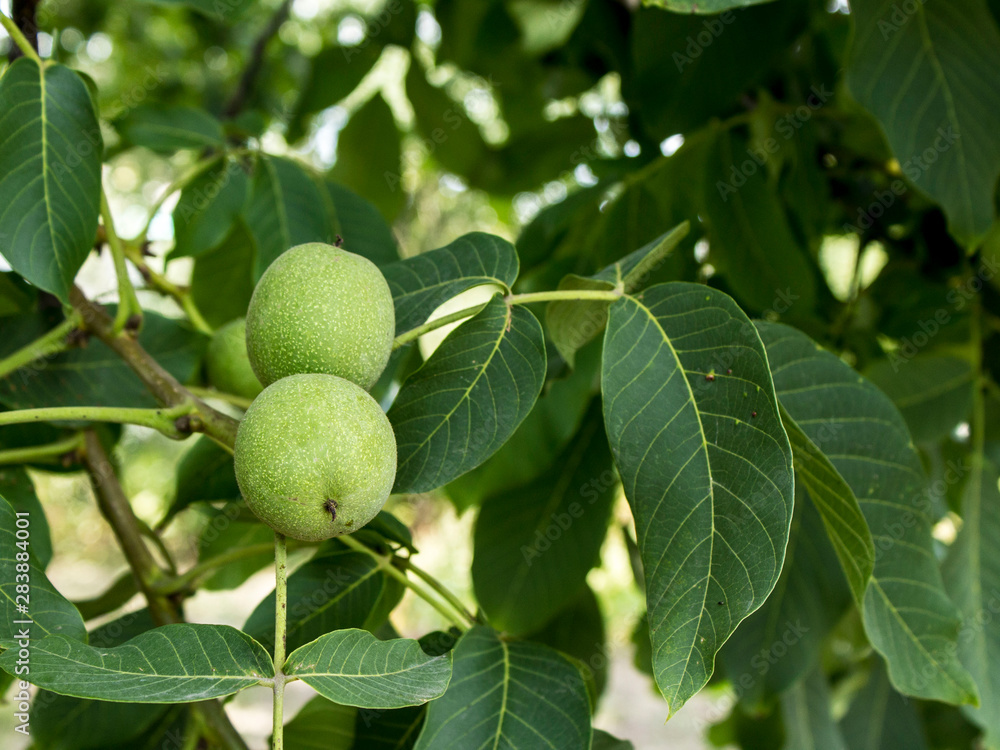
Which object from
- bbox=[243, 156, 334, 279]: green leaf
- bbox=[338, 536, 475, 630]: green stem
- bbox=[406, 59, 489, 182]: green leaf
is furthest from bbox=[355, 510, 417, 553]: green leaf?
bbox=[406, 59, 489, 182]: green leaf

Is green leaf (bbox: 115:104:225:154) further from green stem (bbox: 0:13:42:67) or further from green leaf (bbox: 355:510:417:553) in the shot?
green leaf (bbox: 355:510:417:553)

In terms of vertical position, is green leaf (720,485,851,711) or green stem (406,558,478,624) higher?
green stem (406,558,478,624)

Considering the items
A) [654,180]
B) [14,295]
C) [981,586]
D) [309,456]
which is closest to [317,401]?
[309,456]

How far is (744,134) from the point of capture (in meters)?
1.34

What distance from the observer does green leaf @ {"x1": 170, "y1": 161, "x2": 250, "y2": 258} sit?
3.52ft

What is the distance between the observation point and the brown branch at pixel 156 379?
64cm

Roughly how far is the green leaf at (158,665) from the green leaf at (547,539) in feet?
1.89

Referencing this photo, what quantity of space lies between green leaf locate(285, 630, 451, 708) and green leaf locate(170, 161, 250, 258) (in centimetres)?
69

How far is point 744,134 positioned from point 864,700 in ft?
3.38

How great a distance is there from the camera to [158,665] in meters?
0.54

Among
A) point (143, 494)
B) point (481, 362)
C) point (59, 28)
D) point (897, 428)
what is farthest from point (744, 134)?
point (143, 494)

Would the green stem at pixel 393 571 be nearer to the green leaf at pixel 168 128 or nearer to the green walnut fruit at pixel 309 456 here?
the green walnut fruit at pixel 309 456

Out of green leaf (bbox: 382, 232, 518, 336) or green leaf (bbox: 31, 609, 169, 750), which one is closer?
green leaf (bbox: 382, 232, 518, 336)

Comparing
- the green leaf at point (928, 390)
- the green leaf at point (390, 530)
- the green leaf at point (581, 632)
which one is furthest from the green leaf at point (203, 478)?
the green leaf at point (928, 390)
